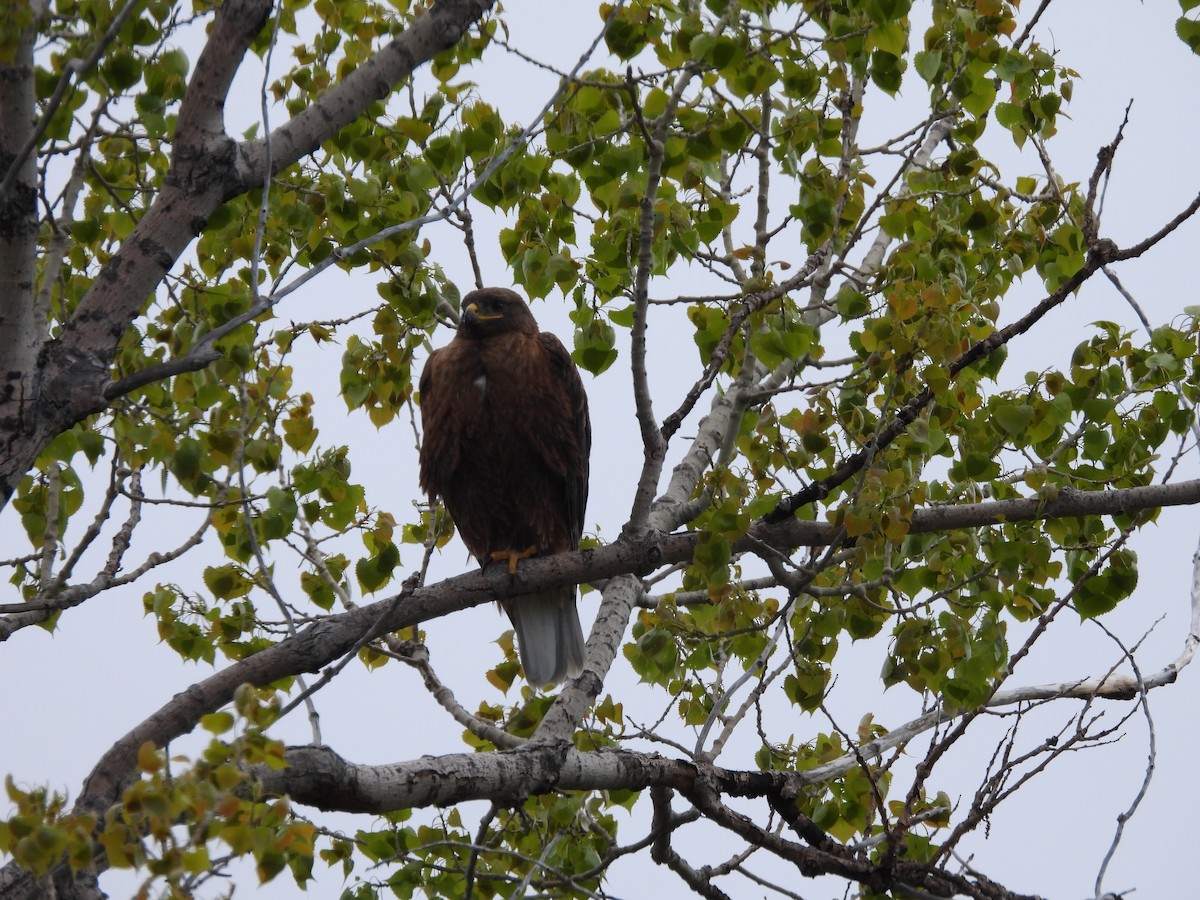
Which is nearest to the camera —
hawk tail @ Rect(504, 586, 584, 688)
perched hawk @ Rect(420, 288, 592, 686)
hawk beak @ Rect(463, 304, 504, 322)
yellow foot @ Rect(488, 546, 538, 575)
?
yellow foot @ Rect(488, 546, 538, 575)

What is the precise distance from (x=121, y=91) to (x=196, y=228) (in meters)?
0.49

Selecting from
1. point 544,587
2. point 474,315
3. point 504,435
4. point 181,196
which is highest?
point 474,315

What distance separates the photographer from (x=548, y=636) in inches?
213

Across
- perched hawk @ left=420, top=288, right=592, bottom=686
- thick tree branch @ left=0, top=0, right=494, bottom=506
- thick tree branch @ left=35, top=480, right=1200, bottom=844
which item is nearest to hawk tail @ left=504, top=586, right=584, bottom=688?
perched hawk @ left=420, top=288, right=592, bottom=686

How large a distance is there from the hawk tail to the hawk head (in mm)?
1193

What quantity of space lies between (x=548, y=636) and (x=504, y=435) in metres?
1.04

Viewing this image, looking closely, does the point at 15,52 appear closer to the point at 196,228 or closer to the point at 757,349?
the point at 196,228

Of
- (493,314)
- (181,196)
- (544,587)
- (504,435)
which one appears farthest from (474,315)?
(181,196)

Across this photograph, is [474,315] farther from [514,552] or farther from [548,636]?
[548,636]

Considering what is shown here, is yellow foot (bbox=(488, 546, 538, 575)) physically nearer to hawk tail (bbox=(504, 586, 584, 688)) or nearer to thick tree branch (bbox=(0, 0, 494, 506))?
hawk tail (bbox=(504, 586, 584, 688))

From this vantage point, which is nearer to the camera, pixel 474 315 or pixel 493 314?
pixel 474 315

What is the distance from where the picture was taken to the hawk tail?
538 centimetres

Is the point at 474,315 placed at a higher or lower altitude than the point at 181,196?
higher

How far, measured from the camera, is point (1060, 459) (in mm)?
4008
